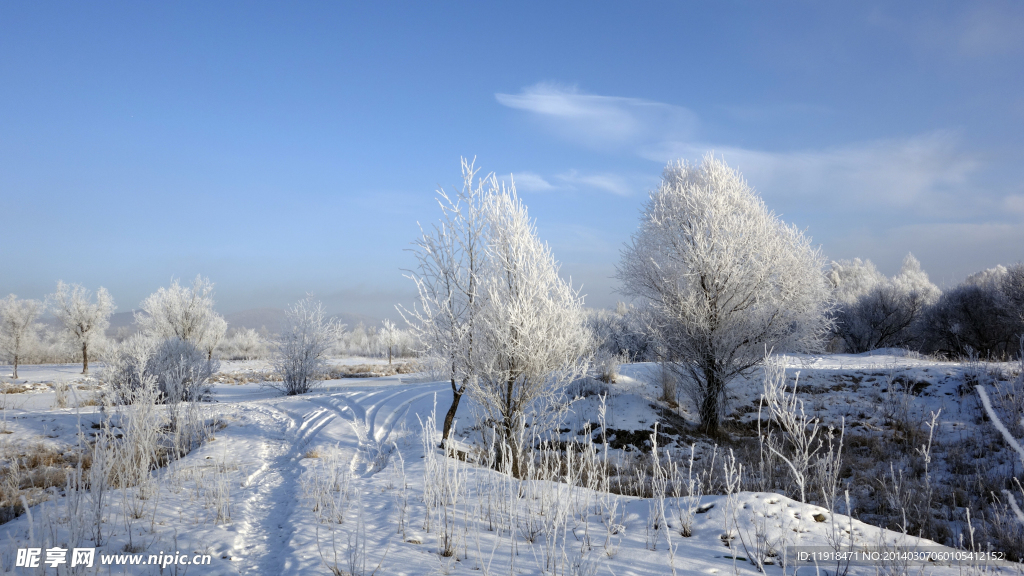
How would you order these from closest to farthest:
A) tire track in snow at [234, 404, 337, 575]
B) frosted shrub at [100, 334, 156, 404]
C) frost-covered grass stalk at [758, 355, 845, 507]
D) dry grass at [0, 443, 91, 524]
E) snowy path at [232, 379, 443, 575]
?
1. frost-covered grass stalk at [758, 355, 845, 507]
2. tire track in snow at [234, 404, 337, 575]
3. snowy path at [232, 379, 443, 575]
4. dry grass at [0, 443, 91, 524]
5. frosted shrub at [100, 334, 156, 404]

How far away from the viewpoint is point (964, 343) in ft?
82.7

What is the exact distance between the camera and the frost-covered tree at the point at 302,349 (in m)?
18.5

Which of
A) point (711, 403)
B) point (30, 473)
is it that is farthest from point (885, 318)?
point (30, 473)

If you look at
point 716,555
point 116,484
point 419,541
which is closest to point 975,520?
point 716,555

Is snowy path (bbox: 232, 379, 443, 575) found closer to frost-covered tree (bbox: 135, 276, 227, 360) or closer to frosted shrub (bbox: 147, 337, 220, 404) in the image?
frosted shrub (bbox: 147, 337, 220, 404)

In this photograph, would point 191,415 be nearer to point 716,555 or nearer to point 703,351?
point 716,555

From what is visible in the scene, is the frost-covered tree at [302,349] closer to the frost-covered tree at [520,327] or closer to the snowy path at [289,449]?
the snowy path at [289,449]

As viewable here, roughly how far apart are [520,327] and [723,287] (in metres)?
6.90

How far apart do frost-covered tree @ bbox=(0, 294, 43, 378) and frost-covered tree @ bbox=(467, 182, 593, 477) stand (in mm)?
36276

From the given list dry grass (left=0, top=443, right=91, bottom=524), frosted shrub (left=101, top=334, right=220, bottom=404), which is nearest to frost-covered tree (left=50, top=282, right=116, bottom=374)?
frosted shrub (left=101, top=334, right=220, bottom=404)

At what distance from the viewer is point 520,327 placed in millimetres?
6812

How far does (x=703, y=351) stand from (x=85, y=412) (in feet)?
50.4

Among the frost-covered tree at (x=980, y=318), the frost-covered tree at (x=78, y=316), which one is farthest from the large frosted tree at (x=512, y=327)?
the frost-covered tree at (x=78, y=316)

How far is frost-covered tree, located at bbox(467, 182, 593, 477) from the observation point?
22.7 feet
